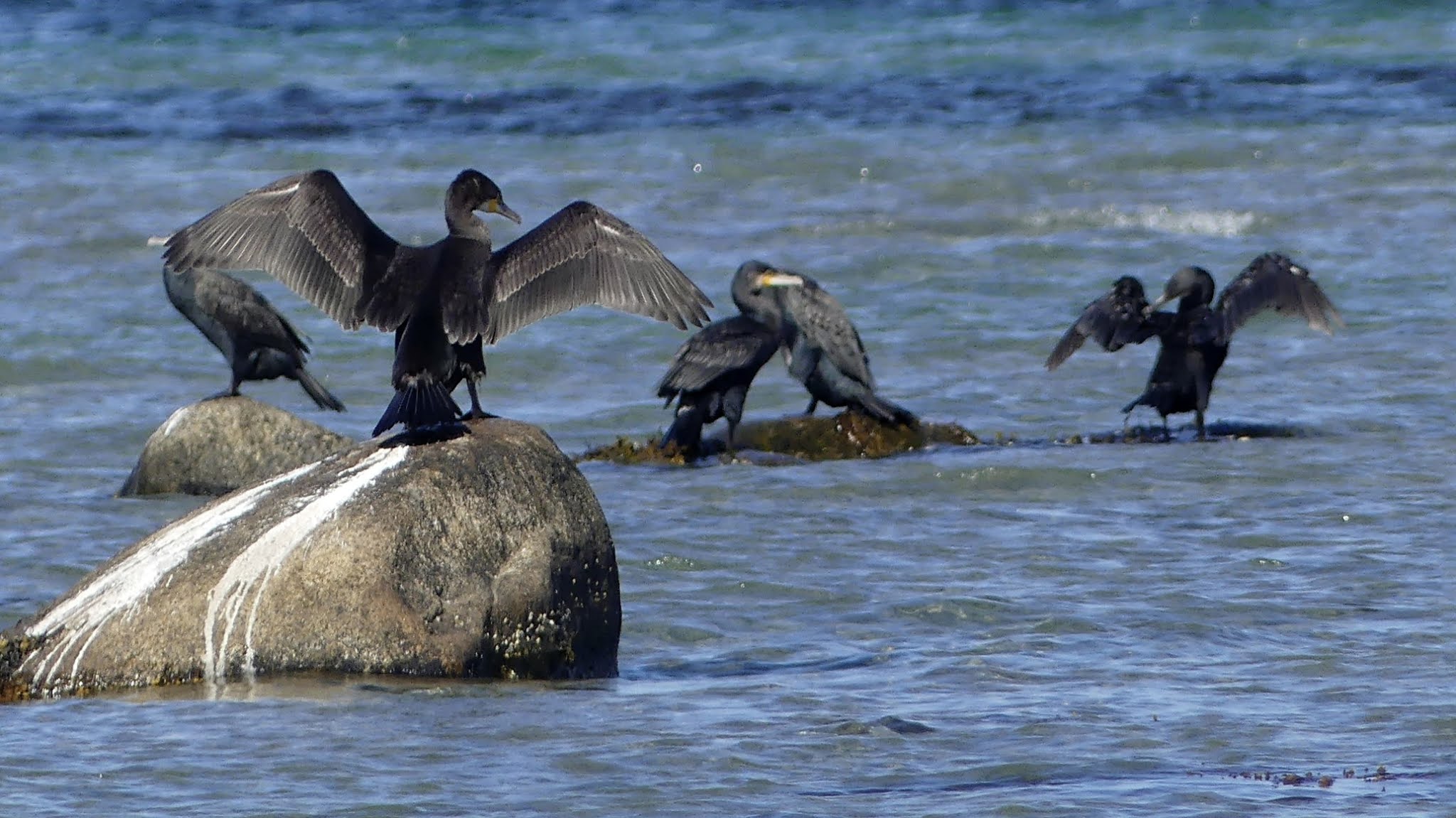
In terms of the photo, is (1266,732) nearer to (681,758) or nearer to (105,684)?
(681,758)


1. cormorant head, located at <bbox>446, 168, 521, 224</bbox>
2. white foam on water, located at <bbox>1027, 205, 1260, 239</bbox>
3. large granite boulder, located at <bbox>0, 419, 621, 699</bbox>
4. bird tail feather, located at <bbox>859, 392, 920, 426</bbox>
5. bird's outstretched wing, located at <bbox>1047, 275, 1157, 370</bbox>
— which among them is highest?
white foam on water, located at <bbox>1027, 205, 1260, 239</bbox>

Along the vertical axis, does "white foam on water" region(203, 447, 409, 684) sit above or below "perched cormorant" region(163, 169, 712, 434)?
below

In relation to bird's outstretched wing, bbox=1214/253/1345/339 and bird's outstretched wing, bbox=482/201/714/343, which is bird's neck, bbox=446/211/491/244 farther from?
bird's outstretched wing, bbox=1214/253/1345/339

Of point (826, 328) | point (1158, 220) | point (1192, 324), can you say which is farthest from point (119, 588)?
point (1158, 220)

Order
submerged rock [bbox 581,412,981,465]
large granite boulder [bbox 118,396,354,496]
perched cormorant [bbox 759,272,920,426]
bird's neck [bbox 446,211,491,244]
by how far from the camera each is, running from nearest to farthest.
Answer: bird's neck [bbox 446,211,491,244] → large granite boulder [bbox 118,396,354,496] → submerged rock [bbox 581,412,981,465] → perched cormorant [bbox 759,272,920,426]

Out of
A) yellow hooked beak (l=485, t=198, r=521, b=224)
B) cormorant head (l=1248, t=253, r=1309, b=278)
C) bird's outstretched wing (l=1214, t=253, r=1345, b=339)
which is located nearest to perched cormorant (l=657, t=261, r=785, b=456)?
bird's outstretched wing (l=1214, t=253, r=1345, b=339)

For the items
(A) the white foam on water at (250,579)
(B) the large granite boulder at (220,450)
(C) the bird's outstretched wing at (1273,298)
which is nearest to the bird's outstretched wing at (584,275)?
(A) the white foam on water at (250,579)

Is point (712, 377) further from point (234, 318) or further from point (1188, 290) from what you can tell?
point (1188, 290)

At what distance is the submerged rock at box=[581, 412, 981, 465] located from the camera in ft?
38.2

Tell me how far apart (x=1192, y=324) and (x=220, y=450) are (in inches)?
201

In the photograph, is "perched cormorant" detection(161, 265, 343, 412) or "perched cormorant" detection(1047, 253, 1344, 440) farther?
"perched cormorant" detection(1047, 253, 1344, 440)

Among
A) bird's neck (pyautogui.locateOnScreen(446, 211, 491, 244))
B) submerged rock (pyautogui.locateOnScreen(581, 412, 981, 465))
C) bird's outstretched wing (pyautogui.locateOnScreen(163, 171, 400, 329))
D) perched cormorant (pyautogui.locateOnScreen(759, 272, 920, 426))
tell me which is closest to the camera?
bird's outstretched wing (pyautogui.locateOnScreen(163, 171, 400, 329))

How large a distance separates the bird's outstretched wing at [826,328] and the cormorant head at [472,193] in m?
4.17

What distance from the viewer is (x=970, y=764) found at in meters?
6.22
